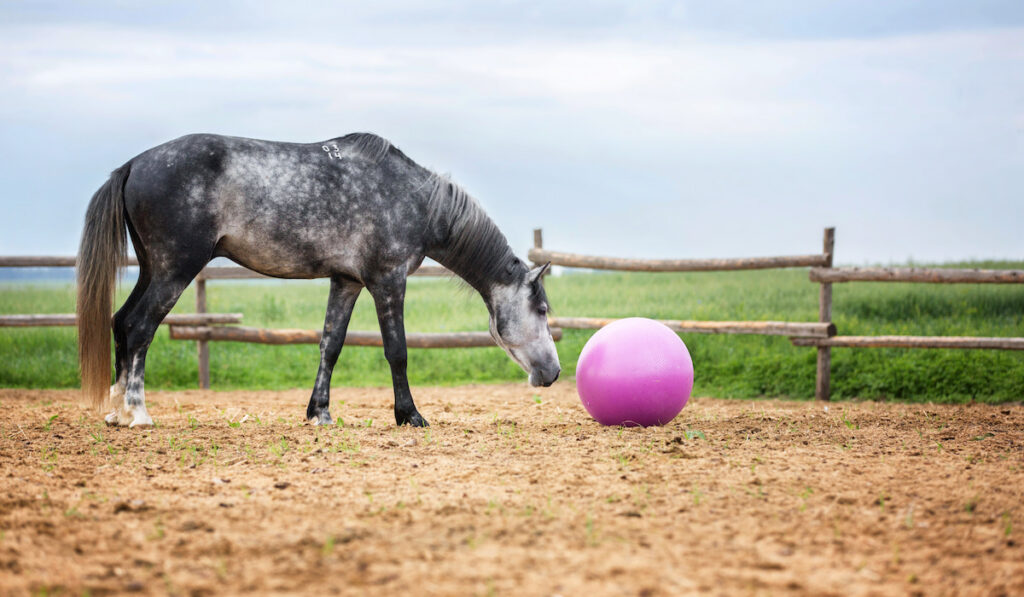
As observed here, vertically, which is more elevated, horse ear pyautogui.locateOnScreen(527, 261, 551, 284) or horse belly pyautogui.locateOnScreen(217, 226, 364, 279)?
horse belly pyautogui.locateOnScreen(217, 226, 364, 279)

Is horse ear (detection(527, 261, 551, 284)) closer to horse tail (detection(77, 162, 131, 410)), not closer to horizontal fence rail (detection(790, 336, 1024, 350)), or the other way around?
horse tail (detection(77, 162, 131, 410))

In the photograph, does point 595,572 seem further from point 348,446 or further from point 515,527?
point 348,446

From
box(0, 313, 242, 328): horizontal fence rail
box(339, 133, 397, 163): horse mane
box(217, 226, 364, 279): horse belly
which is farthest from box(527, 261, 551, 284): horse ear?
box(0, 313, 242, 328): horizontal fence rail

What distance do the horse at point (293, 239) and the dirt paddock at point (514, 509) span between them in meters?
0.58

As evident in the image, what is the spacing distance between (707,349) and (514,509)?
283 inches

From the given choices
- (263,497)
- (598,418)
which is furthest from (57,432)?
(598,418)

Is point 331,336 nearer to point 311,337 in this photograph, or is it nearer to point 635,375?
point 635,375

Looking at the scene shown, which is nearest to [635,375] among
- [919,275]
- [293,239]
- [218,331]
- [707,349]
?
[293,239]

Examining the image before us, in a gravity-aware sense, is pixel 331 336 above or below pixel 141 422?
above

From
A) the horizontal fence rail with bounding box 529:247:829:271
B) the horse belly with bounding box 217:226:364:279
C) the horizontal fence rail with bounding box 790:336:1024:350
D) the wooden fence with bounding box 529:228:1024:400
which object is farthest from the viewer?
the horizontal fence rail with bounding box 529:247:829:271

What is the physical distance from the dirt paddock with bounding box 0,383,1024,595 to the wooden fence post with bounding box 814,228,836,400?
3.03m

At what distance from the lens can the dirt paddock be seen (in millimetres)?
2793

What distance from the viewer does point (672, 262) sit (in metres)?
A: 9.88

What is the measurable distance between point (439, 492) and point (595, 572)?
127 centimetres
